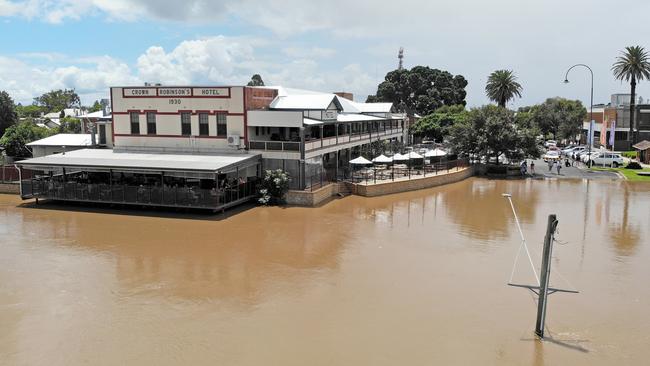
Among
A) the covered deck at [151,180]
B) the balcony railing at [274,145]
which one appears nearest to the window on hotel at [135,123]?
the covered deck at [151,180]

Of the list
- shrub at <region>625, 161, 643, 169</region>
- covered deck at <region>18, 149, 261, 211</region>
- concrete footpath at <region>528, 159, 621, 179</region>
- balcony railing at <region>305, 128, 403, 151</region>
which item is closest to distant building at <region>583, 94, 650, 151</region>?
shrub at <region>625, 161, 643, 169</region>

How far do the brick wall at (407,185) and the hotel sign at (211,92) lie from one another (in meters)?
10.2

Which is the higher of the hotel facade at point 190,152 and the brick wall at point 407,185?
the hotel facade at point 190,152

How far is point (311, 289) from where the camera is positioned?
1694cm

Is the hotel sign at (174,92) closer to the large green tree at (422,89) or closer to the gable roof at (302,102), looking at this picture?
the gable roof at (302,102)

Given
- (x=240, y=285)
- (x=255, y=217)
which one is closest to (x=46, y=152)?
(x=255, y=217)

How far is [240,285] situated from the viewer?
17375 mm

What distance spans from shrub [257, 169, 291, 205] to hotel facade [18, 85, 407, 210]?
822 mm

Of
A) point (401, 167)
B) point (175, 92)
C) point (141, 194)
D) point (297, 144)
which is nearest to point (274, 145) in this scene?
point (297, 144)

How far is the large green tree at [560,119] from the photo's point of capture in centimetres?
7844

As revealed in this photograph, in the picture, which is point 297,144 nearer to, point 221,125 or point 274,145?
point 274,145

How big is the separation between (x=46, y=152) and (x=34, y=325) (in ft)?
96.0

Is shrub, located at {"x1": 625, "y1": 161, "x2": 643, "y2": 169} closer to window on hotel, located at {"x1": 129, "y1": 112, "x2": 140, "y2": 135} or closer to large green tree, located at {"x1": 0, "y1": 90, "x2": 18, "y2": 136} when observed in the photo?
window on hotel, located at {"x1": 129, "y1": 112, "x2": 140, "y2": 135}

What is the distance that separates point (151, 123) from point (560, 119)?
67.3 meters
